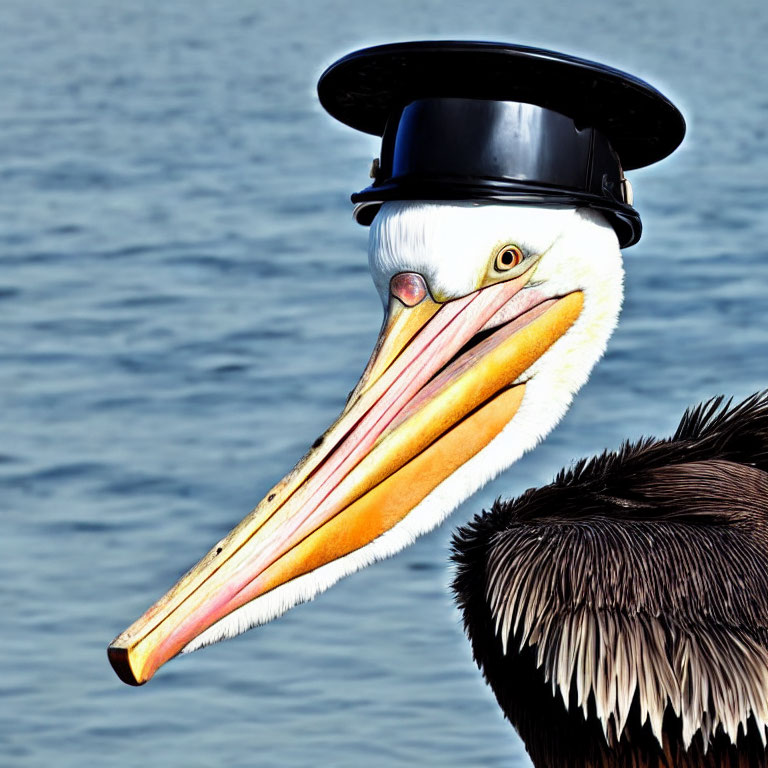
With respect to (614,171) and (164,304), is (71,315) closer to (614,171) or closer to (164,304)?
(164,304)

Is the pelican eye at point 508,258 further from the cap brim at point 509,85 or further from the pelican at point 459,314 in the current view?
the cap brim at point 509,85

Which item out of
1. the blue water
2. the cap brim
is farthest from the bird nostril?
the blue water

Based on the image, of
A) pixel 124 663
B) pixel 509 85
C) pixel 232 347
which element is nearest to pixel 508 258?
pixel 509 85

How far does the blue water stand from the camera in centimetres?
587

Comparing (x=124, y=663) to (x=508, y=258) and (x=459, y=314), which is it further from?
(x=508, y=258)

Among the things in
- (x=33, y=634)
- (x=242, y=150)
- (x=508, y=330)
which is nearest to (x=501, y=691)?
(x=508, y=330)

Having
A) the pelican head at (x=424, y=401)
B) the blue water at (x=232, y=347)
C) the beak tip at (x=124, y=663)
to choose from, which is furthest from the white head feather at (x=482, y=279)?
the blue water at (x=232, y=347)

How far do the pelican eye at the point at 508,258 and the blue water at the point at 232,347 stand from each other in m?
2.40

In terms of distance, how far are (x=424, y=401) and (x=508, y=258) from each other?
1.12 ft

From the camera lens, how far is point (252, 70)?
14.9m

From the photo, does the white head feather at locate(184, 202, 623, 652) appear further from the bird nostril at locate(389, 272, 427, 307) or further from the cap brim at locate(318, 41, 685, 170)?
the cap brim at locate(318, 41, 685, 170)

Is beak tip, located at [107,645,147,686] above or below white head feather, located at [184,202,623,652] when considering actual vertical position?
below

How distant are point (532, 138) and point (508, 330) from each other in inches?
15.2

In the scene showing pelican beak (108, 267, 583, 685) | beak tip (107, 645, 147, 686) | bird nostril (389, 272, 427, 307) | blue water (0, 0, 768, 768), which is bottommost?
blue water (0, 0, 768, 768)
